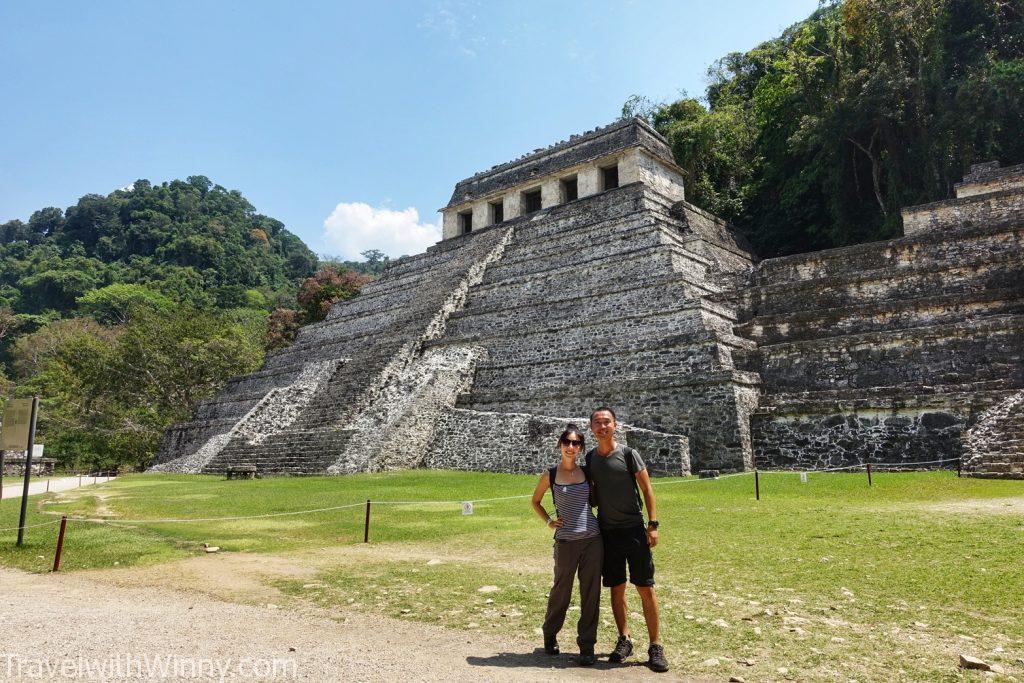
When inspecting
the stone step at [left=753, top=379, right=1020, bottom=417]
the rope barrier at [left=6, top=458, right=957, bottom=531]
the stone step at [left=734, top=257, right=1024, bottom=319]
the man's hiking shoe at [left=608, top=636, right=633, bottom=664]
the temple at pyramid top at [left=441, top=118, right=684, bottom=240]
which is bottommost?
the man's hiking shoe at [left=608, top=636, right=633, bottom=664]

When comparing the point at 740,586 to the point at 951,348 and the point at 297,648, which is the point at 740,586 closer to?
the point at 297,648

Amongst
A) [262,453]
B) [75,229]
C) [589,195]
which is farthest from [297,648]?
[75,229]

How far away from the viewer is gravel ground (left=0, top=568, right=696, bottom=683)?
321 centimetres

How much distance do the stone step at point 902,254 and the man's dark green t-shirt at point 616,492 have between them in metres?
13.7

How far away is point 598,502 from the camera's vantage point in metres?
3.84

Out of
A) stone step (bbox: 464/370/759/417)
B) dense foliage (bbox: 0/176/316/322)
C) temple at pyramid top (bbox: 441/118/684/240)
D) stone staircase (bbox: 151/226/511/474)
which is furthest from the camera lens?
dense foliage (bbox: 0/176/316/322)

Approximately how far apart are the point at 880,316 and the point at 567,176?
565 inches

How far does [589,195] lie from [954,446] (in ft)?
52.8

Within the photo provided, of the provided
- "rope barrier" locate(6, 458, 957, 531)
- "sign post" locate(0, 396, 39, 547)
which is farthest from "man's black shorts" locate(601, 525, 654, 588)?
"sign post" locate(0, 396, 39, 547)

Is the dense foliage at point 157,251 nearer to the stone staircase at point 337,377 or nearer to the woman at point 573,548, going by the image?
the stone staircase at point 337,377

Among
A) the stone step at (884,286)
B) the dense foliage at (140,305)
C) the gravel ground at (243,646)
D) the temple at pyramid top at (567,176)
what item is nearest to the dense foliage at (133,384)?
the dense foliage at (140,305)

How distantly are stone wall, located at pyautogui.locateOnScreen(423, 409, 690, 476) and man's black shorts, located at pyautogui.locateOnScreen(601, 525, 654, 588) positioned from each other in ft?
27.1

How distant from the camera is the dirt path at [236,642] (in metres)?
3.24

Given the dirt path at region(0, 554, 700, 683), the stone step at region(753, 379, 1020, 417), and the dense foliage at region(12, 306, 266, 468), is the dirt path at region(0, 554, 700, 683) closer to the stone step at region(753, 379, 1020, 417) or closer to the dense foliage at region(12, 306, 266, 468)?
the stone step at region(753, 379, 1020, 417)
